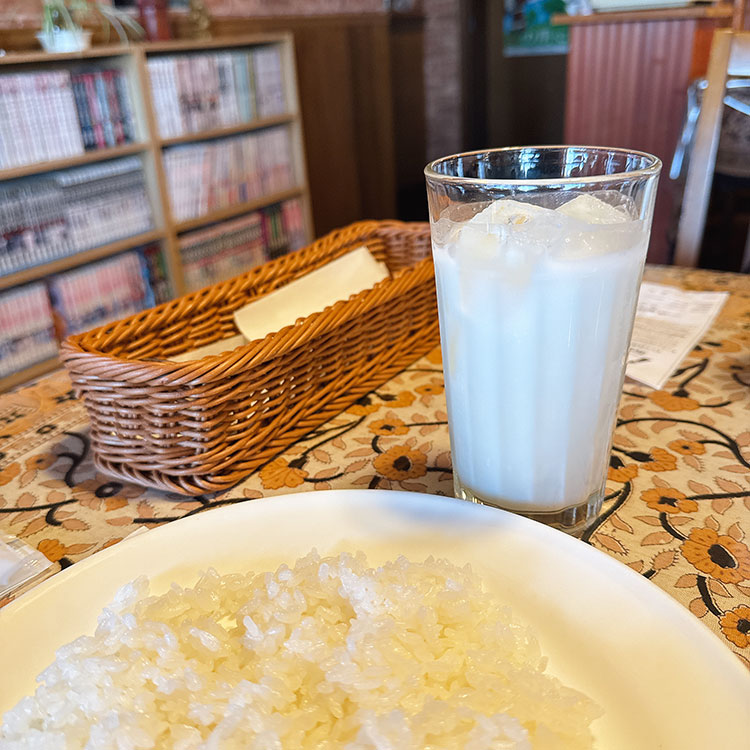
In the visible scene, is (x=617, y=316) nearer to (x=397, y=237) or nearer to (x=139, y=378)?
(x=139, y=378)

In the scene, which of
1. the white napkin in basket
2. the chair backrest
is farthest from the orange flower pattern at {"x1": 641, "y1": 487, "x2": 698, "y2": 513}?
the chair backrest

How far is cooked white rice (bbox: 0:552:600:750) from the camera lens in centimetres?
35

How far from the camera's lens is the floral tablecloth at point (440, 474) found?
537 millimetres

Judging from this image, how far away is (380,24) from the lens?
3.55 metres

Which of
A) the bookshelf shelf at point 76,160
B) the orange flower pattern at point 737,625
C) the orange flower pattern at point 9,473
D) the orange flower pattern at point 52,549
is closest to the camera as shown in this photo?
the orange flower pattern at point 737,625

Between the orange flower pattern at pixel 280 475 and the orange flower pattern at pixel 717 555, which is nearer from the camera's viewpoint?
the orange flower pattern at pixel 717 555

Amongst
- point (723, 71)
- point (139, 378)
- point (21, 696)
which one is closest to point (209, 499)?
point (139, 378)

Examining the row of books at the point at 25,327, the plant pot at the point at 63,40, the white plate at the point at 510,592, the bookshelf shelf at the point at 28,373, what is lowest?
the bookshelf shelf at the point at 28,373

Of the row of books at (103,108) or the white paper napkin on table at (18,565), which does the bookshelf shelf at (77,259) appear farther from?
the white paper napkin on table at (18,565)

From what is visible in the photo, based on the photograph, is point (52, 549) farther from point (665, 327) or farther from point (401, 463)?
point (665, 327)

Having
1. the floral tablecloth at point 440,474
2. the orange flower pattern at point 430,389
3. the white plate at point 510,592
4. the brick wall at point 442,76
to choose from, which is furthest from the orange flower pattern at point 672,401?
the brick wall at point 442,76

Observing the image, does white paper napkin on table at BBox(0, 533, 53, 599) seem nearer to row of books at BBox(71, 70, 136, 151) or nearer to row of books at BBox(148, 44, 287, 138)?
row of books at BBox(71, 70, 136, 151)

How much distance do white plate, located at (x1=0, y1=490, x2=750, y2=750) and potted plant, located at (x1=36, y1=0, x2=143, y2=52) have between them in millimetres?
2008

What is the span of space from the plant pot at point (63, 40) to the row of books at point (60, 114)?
0.24 feet
